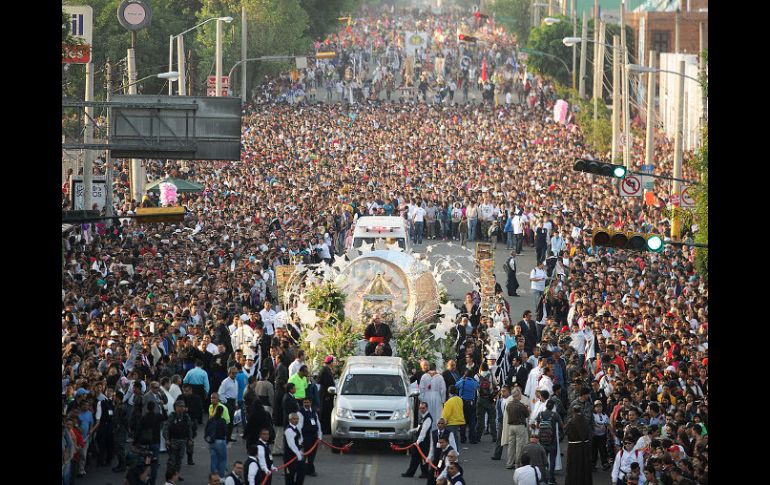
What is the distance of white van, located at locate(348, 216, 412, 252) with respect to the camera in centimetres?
4081

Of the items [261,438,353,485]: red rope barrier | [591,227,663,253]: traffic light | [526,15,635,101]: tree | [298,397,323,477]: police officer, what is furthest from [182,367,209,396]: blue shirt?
[526,15,635,101]: tree

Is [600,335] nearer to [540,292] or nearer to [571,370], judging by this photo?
[571,370]

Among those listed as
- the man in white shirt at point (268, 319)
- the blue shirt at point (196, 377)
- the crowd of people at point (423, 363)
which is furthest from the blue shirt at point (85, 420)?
the man in white shirt at point (268, 319)

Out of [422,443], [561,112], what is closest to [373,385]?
[422,443]

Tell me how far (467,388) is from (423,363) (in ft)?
2.93

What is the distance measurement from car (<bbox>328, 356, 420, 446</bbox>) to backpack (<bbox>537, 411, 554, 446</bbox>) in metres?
2.47

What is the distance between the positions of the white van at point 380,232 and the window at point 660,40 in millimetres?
55585

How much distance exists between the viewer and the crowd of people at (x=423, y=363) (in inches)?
925

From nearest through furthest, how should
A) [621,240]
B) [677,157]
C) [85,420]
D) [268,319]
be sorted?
1. [85,420]
2. [621,240]
3. [268,319]
4. [677,157]

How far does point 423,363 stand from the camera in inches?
1069

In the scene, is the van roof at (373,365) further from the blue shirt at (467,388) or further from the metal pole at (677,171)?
the metal pole at (677,171)

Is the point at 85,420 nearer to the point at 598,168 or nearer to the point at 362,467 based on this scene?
the point at 362,467
